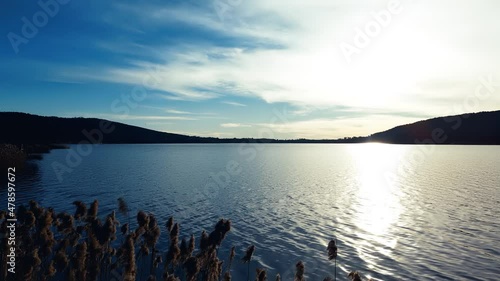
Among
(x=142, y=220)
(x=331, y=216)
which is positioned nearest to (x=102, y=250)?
(x=142, y=220)

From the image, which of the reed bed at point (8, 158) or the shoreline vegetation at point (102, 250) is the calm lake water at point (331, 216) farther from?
the shoreline vegetation at point (102, 250)

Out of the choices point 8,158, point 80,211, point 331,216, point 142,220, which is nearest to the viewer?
point 142,220

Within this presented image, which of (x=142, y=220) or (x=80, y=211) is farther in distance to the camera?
(x=80, y=211)

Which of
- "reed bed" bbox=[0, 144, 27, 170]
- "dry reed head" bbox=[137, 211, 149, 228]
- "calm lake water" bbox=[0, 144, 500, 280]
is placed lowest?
"calm lake water" bbox=[0, 144, 500, 280]

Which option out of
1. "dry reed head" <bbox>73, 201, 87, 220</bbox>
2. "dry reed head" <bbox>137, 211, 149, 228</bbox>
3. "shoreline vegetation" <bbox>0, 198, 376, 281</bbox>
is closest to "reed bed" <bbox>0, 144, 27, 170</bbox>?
"shoreline vegetation" <bbox>0, 198, 376, 281</bbox>

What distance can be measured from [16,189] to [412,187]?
208ft

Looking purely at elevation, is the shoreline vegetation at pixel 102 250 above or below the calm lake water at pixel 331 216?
above

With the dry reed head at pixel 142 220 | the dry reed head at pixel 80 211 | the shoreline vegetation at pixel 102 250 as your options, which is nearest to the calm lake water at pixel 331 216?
the shoreline vegetation at pixel 102 250

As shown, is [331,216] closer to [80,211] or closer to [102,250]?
[80,211]

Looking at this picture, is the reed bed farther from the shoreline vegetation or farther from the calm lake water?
the shoreline vegetation

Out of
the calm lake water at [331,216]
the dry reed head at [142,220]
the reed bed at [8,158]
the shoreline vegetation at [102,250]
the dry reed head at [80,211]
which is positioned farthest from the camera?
the reed bed at [8,158]

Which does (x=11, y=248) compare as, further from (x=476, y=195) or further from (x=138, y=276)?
(x=476, y=195)

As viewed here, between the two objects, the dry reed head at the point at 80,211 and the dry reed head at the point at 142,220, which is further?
the dry reed head at the point at 80,211

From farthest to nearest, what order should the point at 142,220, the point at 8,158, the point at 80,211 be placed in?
the point at 8,158 → the point at 80,211 → the point at 142,220
